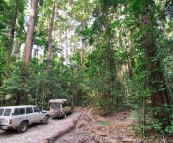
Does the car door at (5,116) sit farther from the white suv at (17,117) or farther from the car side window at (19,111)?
the car side window at (19,111)

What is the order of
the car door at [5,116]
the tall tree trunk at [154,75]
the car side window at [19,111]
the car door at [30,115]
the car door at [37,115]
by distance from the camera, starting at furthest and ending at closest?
the car door at [37,115] → the car door at [30,115] → the car side window at [19,111] → the car door at [5,116] → the tall tree trunk at [154,75]

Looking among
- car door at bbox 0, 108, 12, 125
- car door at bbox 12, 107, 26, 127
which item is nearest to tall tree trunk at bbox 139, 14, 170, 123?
car door at bbox 12, 107, 26, 127

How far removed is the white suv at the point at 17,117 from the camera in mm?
6719

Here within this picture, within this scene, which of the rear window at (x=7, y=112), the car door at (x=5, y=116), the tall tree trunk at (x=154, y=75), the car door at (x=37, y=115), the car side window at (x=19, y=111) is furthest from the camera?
the car door at (x=37, y=115)

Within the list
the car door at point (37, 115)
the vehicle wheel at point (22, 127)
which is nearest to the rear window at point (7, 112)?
the vehicle wheel at point (22, 127)

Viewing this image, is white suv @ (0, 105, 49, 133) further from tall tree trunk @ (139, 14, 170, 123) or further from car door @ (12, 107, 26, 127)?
tall tree trunk @ (139, 14, 170, 123)

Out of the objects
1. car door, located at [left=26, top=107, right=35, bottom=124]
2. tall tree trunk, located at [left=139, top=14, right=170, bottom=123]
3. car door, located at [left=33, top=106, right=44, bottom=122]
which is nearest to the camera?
tall tree trunk, located at [left=139, top=14, right=170, bottom=123]

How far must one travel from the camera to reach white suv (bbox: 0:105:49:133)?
6.72 metres

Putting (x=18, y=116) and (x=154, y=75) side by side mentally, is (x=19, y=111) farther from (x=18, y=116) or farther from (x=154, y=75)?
(x=154, y=75)

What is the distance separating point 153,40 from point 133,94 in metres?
2.83

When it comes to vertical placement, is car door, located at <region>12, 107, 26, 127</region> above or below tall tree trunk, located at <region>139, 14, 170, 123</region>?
below

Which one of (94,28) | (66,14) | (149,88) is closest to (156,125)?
(149,88)

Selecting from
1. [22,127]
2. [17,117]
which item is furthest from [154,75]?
[22,127]

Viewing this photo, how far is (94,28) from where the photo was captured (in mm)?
15867
